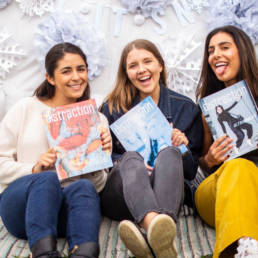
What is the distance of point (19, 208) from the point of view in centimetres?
140

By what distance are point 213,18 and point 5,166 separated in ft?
4.85

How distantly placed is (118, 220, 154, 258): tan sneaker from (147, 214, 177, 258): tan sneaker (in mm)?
27

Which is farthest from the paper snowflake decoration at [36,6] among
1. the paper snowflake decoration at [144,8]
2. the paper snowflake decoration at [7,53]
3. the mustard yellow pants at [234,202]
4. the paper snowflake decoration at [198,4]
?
the mustard yellow pants at [234,202]

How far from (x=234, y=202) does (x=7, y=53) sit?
1656 mm

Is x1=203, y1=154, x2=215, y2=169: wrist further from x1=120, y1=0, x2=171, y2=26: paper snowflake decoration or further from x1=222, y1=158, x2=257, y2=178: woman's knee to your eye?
x1=120, y1=0, x2=171, y2=26: paper snowflake decoration

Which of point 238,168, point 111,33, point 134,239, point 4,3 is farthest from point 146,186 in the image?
point 4,3

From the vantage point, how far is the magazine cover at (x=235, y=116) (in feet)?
5.20

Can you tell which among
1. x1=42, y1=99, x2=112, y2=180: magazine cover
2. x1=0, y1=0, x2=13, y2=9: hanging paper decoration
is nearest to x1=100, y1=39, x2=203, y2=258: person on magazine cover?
x1=42, y1=99, x2=112, y2=180: magazine cover

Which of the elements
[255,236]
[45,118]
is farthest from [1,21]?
[255,236]

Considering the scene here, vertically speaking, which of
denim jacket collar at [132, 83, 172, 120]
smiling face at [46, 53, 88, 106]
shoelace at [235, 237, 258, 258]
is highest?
smiling face at [46, 53, 88, 106]

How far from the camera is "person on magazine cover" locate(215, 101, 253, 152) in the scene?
1.59 meters

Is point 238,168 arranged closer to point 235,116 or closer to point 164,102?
point 235,116

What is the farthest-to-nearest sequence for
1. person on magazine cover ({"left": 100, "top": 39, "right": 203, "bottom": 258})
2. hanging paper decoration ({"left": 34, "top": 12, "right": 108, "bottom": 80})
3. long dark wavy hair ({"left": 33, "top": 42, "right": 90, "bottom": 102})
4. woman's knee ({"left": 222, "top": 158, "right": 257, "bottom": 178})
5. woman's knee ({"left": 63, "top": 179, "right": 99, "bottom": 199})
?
hanging paper decoration ({"left": 34, "top": 12, "right": 108, "bottom": 80}) → long dark wavy hair ({"left": 33, "top": 42, "right": 90, "bottom": 102}) → woman's knee ({"left": 63, "top": 179, "right": 99, "bottom": 199}) → woman's knee ({"left": 222, "top": 158, "right": 257, "bottom": 178}) → person on magazine cover ({"left": 100, "top": 39, "right": 203, "bottom": 258})

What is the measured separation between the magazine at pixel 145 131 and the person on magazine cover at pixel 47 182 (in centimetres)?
9
